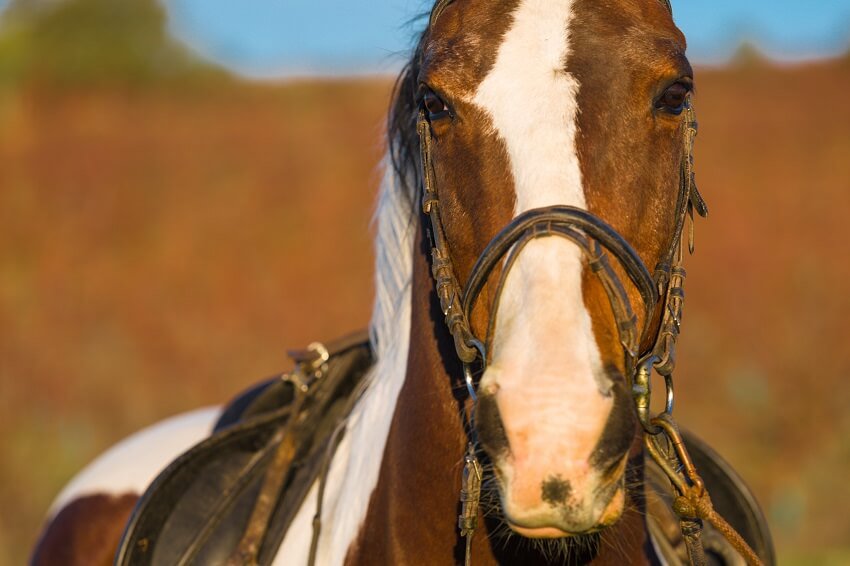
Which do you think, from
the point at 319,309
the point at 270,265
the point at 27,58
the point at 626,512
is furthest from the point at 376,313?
the point at 27,58

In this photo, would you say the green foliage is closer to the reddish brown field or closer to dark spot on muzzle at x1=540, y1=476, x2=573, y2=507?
the reddish brown field

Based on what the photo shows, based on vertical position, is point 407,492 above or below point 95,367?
above

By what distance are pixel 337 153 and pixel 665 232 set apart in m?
20.8

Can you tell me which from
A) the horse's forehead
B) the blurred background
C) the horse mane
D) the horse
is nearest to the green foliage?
Answer: the blurred background

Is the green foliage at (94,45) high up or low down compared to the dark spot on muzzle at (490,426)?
up

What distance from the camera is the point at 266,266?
65.5ft

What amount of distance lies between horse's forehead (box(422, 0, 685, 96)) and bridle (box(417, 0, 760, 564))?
157mm

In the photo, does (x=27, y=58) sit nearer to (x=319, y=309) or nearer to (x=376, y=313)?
(x=319, y=309)

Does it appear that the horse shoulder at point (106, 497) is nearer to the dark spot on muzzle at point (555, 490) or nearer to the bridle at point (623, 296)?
the bridle at point (623, 296)

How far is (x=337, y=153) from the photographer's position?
2250 cm

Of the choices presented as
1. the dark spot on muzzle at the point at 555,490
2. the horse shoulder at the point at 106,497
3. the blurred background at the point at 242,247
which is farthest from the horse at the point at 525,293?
the blurred background at the point at 242,247

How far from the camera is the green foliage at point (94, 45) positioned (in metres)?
23.0

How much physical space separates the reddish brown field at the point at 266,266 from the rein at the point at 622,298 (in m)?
8.95

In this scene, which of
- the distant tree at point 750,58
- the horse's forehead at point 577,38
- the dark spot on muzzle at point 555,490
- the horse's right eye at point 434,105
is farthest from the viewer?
the distant tree at point 750,58
